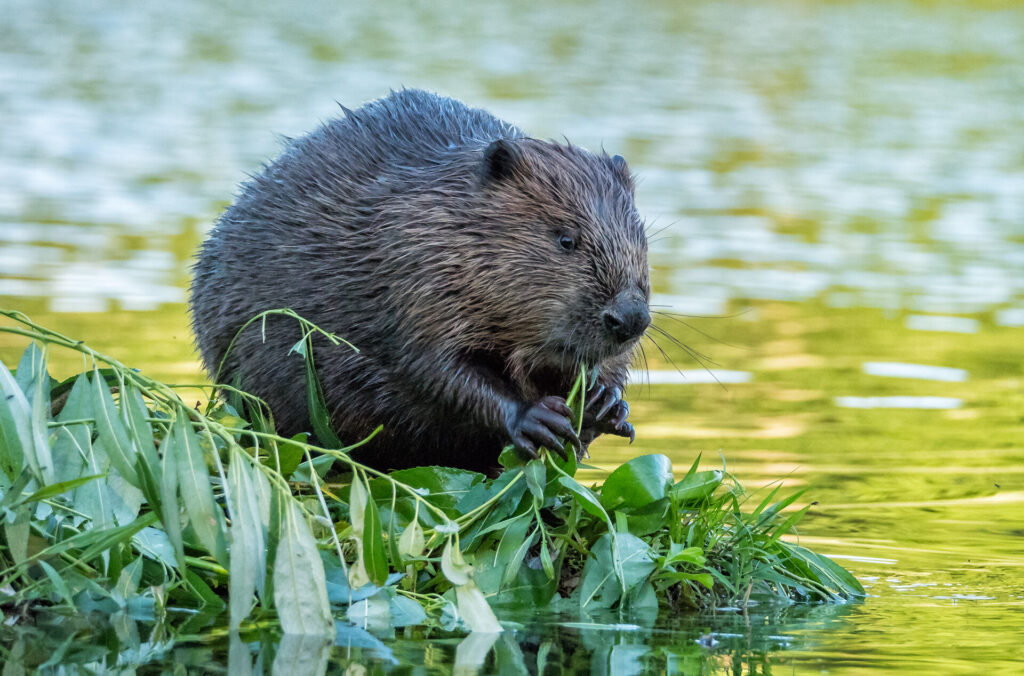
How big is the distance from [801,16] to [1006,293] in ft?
84.2

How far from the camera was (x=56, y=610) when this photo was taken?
3521mm

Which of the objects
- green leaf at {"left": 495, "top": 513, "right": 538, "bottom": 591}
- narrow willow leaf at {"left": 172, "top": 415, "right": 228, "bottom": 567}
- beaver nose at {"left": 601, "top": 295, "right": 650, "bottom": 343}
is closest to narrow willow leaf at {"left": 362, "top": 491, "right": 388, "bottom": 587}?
narrow willow leaf at {"left": 172, "top": 415, "right": 228, "bottom": 567}

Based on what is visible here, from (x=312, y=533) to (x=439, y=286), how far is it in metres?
0.99

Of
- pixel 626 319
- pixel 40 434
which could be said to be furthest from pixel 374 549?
pixel 626 319

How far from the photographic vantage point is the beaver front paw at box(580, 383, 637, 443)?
4461mm

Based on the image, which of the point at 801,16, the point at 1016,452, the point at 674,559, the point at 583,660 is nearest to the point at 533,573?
the point at 674,559

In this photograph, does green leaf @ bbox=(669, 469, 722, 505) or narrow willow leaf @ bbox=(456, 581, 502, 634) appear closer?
narrow willow leaf @ bbox=(456, 581, 502, 634)

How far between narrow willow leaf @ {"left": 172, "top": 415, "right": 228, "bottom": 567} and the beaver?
95 centimetres

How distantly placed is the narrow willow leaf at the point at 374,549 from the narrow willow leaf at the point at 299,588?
129 mm

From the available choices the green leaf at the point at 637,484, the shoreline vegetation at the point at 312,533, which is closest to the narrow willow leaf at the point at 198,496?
the shoreline vegetation at the point at 312,533

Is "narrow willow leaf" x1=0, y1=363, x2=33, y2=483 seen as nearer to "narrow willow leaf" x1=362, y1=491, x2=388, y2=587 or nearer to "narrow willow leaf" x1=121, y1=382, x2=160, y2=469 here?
"narrow willow leaf" x1=121, y1=382, x2=160, y2=469

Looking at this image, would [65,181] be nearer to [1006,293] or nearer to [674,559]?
[1006,293]

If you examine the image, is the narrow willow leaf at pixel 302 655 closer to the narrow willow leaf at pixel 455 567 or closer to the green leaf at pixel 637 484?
the narrow willow leaf at pixel 455 567

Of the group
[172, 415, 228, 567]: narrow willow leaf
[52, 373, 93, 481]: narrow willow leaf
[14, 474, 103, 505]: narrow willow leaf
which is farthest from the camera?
[52, 373, 93, 481]: narrow willow leaf
